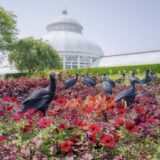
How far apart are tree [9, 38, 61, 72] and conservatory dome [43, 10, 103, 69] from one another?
56.8 feet

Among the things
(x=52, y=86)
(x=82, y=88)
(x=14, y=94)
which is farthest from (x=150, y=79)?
(x=52, y=86)

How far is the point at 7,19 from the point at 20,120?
1332 inches

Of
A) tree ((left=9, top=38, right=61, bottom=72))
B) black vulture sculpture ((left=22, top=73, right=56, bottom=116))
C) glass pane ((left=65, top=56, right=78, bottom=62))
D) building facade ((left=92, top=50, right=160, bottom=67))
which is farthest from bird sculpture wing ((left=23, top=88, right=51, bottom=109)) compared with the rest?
glass pane ((left=65, top=56, right=78, bottom=62))

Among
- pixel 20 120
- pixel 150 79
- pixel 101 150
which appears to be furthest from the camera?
pixel 150 79

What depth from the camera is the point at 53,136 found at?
463 centimetres

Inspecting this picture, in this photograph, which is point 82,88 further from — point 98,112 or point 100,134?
point 100,134

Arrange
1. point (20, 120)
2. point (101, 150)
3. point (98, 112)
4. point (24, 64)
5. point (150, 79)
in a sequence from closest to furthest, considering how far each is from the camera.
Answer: point (101, 150)
point (20, 120)
point (98, 112)
point (150, 79)
point (24, 64)

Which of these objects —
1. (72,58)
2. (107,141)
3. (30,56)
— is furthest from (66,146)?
(72,58)

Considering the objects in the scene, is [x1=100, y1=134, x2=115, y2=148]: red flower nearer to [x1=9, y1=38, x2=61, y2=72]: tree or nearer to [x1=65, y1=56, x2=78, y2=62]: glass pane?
[x1=9, y1=38, x2=61, y2=72]: tree

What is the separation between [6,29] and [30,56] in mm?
3540

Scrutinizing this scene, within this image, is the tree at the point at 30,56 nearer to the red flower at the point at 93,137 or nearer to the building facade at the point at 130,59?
the building facade at the point at 130,59

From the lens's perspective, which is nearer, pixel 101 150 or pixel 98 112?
pixel 101 150

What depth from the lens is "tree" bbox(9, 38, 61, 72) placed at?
37844 millimetres

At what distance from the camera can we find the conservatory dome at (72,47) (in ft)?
195
